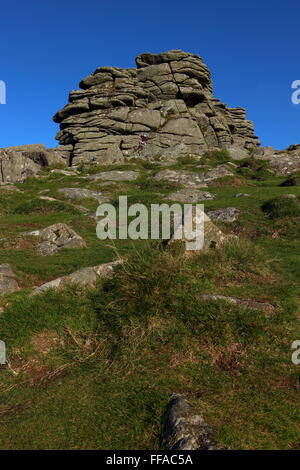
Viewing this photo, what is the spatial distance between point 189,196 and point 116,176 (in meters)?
10.4

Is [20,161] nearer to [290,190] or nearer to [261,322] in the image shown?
[290,190]

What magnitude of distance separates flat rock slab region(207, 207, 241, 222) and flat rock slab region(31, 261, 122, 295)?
7.78m

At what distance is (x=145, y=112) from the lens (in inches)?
1973

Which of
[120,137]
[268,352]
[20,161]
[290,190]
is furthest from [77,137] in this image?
[268,352]

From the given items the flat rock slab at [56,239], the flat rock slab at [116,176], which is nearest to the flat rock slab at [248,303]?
the flat rock slab at [56,239]

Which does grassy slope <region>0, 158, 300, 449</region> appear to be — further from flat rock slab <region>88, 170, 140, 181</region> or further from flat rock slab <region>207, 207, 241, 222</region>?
flat rock slab <region>88, 170, 140, 181</region>

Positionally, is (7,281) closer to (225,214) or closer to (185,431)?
(185,431)

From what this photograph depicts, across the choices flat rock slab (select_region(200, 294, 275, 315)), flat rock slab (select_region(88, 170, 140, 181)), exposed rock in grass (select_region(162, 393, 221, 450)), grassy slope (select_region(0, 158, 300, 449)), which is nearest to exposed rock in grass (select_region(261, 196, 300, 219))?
grassy slope (select_region(0, 158, 300, 449))

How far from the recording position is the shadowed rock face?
156 feet

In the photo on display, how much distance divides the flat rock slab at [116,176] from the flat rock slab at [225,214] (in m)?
14.0

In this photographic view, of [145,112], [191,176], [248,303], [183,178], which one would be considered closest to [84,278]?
[248,303]
